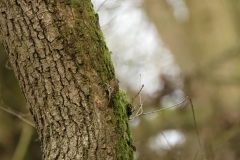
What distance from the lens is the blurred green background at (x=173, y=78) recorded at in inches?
217

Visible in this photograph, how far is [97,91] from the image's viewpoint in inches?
101

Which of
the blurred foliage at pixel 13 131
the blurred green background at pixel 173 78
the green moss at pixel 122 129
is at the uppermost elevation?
the blurred green background at pixel 173 78

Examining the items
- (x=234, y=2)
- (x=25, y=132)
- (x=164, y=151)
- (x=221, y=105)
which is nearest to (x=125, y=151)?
(x=164, y=151)

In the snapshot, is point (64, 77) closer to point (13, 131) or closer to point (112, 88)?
point (112, 88)

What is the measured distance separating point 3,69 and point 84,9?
314cm

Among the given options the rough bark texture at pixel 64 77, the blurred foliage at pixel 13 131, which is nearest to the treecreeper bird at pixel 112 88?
the rough bark texture at pixel 64 77

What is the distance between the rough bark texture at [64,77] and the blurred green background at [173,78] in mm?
1108

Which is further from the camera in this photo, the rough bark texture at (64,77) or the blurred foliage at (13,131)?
the blurred foliage at (13,131)

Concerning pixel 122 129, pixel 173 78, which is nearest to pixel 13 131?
pixel 173 78

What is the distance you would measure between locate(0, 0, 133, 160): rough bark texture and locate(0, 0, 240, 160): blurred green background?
3.64 ft

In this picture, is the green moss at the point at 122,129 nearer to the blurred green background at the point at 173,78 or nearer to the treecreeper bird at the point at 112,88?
the treecreeper bird at the point at 112,88

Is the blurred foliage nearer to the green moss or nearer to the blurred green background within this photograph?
the blurred green background

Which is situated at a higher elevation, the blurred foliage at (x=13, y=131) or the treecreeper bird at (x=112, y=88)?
the blurred foliage at (x=13, y=131)

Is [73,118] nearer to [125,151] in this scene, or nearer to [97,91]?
[97,91]
